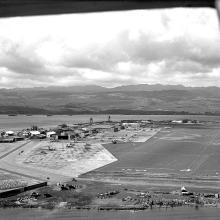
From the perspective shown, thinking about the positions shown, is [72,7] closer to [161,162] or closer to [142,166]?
[142,166]

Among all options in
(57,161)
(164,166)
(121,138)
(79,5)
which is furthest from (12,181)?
(121,138)

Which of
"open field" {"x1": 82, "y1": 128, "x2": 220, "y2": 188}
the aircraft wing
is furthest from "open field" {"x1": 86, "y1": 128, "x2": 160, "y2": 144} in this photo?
the aircraft wing

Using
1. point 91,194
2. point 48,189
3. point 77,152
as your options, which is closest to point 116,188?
point 91,194

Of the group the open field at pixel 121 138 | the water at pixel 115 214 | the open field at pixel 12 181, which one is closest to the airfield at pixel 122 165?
the open field at pixel 12 181

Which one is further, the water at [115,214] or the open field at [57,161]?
the open field at [57,161]

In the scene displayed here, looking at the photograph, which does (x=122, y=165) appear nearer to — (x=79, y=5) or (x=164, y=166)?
(x=164, y=166)

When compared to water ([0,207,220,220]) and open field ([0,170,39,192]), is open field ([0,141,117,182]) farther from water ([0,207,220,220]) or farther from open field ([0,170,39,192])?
water ([0,207,220,220])

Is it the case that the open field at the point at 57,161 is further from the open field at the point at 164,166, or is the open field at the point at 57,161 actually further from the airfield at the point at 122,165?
the open field at the point at 164,166

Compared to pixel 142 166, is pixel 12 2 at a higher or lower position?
higher

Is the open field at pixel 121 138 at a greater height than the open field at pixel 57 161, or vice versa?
the open field at pixel 121 138
